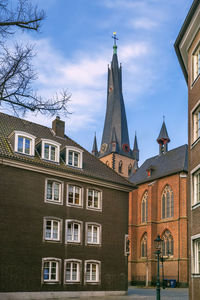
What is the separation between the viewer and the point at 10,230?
2545cm

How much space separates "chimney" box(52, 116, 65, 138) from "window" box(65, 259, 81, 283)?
34.6ft

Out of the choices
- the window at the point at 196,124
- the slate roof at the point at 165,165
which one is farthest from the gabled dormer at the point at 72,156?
the slate roof at the point at 165,165

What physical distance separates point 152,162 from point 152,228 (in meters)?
11.4

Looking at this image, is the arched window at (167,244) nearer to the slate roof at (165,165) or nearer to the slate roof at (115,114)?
the slate roof at (165,165)

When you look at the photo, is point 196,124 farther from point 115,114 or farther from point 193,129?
point 115,114

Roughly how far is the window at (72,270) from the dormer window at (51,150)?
7196mm

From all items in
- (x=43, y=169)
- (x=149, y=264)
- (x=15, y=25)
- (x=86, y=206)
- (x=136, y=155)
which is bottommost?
(x=149, y=264)

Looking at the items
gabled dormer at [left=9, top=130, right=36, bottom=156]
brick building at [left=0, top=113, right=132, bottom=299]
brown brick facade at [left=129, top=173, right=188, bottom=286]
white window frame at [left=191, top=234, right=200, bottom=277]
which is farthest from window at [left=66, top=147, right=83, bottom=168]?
brown brick facade at [left=129, top=173, right=188, bottom=286]

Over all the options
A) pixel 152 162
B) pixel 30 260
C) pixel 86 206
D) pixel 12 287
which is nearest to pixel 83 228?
pixel 86 206

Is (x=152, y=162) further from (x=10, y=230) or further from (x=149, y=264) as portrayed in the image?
(x=10, y=230)

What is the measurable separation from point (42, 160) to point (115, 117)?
62374 millimetres

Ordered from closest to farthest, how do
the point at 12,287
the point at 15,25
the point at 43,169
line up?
1. the point at 15,25
2. the point at 12,287
3. the point at 43,169

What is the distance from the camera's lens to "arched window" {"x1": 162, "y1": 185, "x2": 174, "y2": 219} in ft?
161

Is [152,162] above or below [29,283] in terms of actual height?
above
